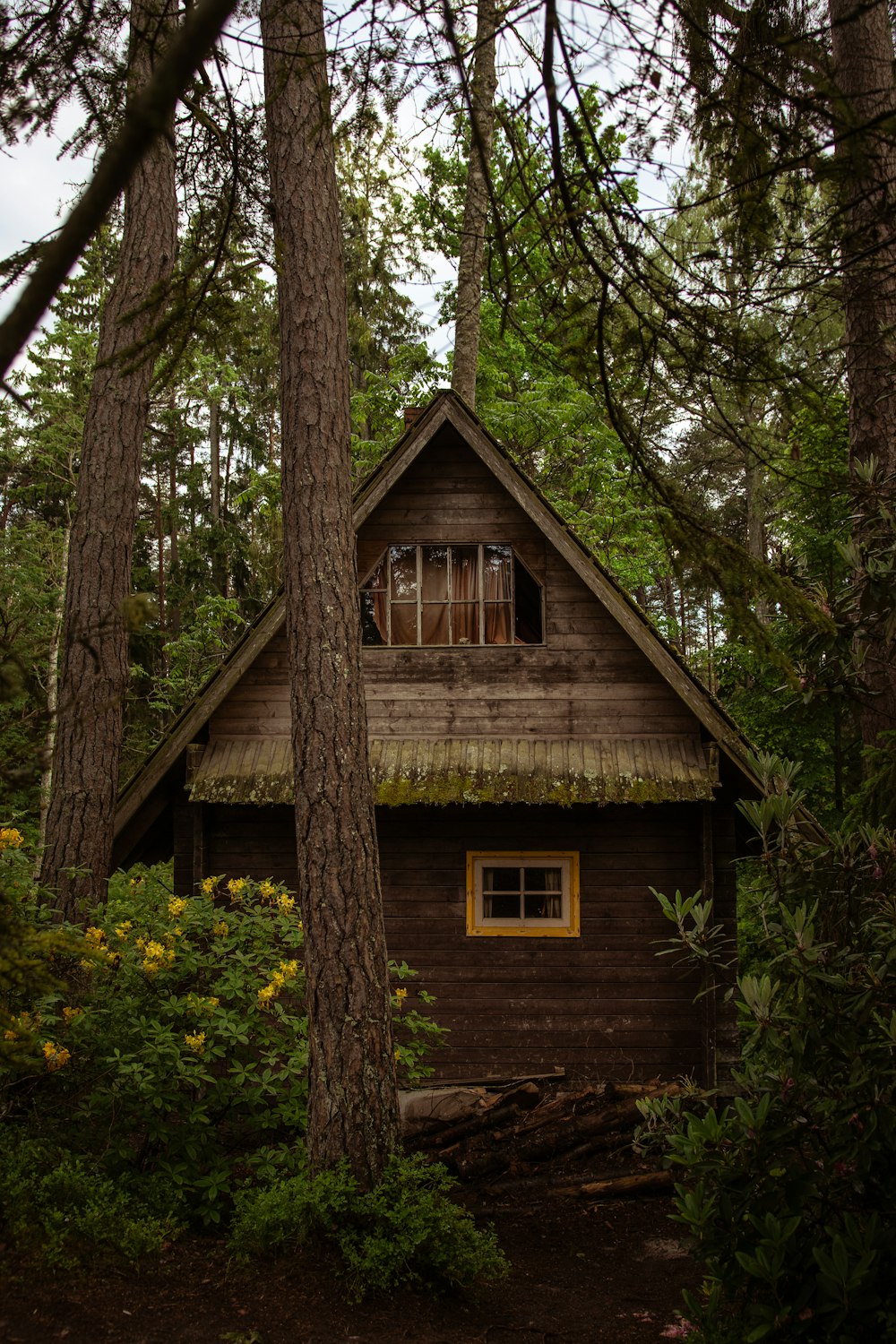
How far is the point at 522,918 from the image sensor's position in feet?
37.0

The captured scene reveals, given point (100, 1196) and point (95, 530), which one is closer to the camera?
point (100, 1196)

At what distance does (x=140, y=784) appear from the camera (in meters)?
10.7

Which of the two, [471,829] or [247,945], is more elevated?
Result: [471,829]

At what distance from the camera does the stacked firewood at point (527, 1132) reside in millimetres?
9211

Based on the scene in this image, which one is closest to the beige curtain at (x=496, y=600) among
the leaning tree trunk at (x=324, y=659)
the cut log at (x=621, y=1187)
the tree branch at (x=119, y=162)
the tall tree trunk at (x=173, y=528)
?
the leaning tree trunk at (x=324, y=659)

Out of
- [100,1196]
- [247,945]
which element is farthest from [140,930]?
[100,1196]

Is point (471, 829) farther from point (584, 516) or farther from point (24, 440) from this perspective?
point (24, 440)

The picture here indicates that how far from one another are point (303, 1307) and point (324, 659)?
345cm

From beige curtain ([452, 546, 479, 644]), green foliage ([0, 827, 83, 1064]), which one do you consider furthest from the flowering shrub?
beige curtain ([452, 546, 479, 644])

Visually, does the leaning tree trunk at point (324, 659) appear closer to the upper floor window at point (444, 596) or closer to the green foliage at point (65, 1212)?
the green foliage at point (65, 1212)

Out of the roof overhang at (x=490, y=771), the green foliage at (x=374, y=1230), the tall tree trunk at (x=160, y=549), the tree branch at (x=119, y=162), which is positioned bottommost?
the green foliage at (x=374, y=1230)

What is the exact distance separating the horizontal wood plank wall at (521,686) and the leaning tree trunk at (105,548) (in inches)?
96.7

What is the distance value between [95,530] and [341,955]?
4.56 metres

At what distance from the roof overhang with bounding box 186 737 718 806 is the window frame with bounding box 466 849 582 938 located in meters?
1.14
